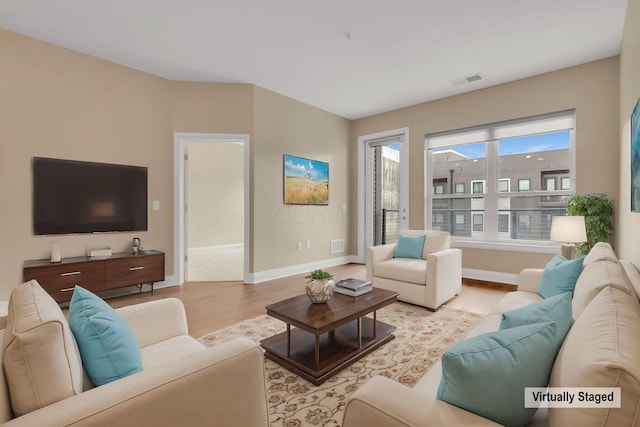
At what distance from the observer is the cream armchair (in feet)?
10.4

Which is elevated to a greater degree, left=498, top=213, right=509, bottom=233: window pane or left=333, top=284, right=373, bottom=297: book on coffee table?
left=498, top=213, right=509, bottom=233: window pane

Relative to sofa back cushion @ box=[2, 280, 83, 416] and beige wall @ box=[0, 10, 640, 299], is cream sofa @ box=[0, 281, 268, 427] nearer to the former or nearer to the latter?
sofa back cushion @ box=[2, 280, 83, 416]

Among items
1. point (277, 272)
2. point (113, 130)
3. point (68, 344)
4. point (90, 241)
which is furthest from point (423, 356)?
point (113, 130)

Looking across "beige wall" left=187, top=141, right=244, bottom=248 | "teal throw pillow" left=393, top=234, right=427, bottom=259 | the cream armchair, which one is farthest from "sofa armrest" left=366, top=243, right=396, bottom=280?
"beige wall" left=187, top=141, right=244, bottom=248

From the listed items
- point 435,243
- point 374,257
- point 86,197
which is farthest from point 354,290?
point 86,197

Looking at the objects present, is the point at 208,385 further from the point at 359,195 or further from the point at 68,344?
the point at 359,195

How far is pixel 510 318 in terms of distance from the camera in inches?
45.7

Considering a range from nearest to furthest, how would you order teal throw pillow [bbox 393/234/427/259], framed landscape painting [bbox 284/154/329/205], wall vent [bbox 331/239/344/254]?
teal throw pillow [bbox 393/234/427/259], framed landscape painting [bbox 284/154/329/205], wall vent [bbox 331/239/344/254]

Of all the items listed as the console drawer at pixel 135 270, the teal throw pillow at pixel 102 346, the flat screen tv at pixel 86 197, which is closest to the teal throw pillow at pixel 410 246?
the console drawer at pixel 135 270

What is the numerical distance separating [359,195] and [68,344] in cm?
553

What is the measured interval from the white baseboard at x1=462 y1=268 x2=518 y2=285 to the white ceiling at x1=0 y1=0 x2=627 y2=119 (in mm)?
2803

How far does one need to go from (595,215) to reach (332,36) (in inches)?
142

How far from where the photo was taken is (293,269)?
5.06 metres

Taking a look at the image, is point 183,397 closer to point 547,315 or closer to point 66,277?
point 547,315
